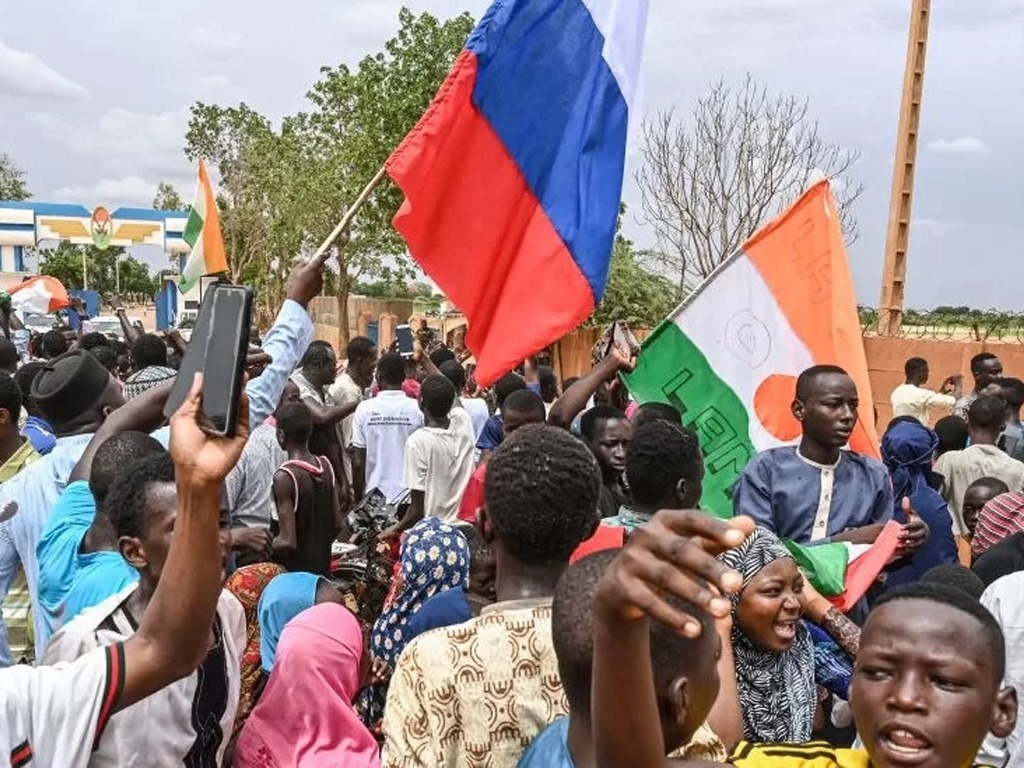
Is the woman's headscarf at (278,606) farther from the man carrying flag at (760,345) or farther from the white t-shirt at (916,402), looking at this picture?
the white t-shirt at (916,402)

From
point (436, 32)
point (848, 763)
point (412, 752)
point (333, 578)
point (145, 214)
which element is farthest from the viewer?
point (145, 214)

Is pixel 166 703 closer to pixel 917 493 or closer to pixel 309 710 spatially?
pixel 309 710

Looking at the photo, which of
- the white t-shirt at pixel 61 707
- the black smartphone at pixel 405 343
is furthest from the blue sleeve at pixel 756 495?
the black smartphone at pixel 405 343

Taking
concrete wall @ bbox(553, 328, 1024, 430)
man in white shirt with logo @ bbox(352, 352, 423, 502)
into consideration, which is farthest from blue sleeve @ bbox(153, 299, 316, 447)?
concrete wall @ bbox(553, 328, 1024, 430)

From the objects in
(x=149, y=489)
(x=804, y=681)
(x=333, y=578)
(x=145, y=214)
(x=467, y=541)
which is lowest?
(x=333, y=578)

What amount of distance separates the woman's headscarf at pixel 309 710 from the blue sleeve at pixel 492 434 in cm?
358

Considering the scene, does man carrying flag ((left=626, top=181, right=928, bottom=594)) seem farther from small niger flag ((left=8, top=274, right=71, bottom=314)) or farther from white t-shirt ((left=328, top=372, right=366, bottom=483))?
small niger flag ((left=8, top=274, right=71, bottom=314))

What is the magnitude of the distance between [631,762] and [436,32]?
71.7 feet

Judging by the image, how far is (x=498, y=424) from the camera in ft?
22.8

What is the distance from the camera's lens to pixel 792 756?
2.25 meters

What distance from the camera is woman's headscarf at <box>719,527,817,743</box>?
2.98m

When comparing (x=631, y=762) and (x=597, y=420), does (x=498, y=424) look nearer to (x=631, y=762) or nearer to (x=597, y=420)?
(x=597, y=420)

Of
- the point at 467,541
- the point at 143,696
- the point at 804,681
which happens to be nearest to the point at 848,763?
the point at 804,681

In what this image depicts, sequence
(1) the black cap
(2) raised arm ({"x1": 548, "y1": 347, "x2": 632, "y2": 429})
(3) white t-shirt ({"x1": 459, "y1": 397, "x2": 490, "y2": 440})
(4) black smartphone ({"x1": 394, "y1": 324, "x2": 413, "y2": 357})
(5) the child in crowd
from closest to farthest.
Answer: (1) the black cap
(2) raised arm ({"x1": 548, "y1": 347, "x2": 632, "y2": 429})
(5) the child in crowd
(3) white t-shirt ({"x1": 459, "y1": 397, "x2": 490, "y2": 440})
(4) black smartphone ({"x1": 394, "y1": 324, "x2": 413, "y2": 357})
